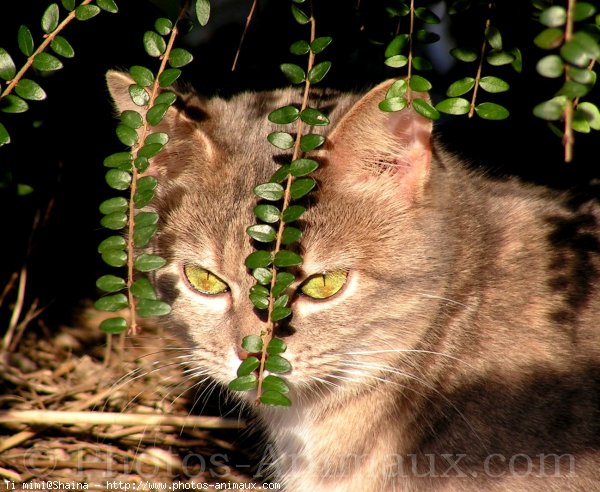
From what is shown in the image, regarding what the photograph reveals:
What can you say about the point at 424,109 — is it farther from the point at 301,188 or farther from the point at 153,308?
the point at 153,308

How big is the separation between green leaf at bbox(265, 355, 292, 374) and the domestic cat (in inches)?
9.0

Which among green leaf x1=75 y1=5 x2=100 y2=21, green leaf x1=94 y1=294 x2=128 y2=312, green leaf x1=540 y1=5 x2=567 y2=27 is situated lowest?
green leaf x1=94 y1=294 x2=128 y2=312

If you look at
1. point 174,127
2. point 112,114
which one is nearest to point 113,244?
point 174,127

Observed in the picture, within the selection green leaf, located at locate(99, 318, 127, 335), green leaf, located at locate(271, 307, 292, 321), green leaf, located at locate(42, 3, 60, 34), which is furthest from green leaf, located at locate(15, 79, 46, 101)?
green leaf, located at locate(271, 307, 292, 321)

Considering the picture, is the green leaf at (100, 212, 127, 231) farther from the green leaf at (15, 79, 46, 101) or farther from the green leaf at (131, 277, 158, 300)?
the green leaf at (15, 79, 46, 101)

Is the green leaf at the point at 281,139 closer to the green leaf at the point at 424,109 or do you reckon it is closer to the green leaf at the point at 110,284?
the green leaf at the point at 424,109

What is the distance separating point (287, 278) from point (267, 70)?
5.18ft

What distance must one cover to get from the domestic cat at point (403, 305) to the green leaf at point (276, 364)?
0.75 ft

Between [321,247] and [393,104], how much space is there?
1.51ft

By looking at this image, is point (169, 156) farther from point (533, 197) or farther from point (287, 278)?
point (533, 197)

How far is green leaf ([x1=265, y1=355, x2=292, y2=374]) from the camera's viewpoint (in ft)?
6.12

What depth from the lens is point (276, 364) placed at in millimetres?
1869

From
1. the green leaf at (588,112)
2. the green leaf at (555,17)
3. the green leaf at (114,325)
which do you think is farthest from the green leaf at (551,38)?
the green leaf at (114,325)

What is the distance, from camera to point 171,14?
207 centimetres
